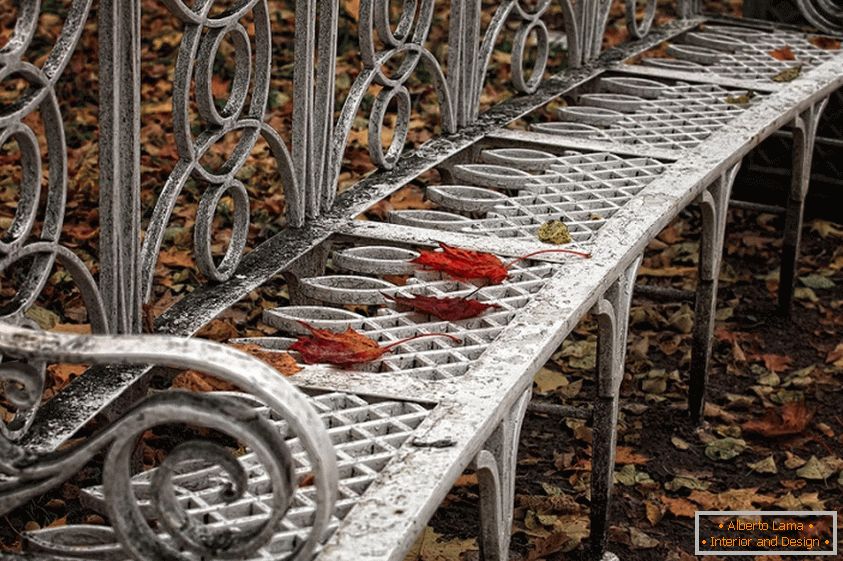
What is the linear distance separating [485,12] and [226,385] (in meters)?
4.50

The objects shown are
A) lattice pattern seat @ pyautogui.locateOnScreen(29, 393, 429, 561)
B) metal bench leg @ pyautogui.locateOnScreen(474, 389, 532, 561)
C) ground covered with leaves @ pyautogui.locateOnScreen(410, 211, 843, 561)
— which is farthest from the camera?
ground covered with leaves @ pyautogui.locateOnScreen(410, 211, 843, 561)

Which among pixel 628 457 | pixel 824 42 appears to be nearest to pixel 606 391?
pixel 628 457

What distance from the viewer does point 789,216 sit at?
173 inches

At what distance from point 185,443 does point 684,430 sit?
243cm

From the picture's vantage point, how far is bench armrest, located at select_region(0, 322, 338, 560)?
1.64 m

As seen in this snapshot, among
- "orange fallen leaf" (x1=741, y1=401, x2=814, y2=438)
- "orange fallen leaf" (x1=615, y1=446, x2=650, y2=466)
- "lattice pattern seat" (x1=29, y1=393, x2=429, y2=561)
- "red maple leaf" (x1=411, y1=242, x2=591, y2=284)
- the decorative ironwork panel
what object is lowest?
"orange fallen leaf" (x1=615, y1=446, x2=650, y2=466)

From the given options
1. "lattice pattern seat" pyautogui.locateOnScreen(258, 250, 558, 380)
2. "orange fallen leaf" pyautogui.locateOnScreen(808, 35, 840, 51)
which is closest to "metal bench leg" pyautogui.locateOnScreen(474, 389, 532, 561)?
"lattice pattern seat" pyautogui.locateOnScreen(258, 250, 558, 380)

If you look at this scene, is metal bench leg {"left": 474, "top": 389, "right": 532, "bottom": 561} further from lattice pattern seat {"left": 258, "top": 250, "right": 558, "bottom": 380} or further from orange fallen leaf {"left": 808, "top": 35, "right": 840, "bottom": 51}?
orange fallen leaf {"left": 808, "top": 35, "right": 840, "bottom": 51}

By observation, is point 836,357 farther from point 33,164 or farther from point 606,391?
point 33,164

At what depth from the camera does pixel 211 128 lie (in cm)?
274

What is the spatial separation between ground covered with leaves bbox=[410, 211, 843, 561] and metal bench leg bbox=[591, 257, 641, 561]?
159 mm

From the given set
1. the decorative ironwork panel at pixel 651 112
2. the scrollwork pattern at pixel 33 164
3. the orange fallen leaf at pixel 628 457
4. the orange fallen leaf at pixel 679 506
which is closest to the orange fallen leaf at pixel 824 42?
the decorative ironwork panel at pixel 651 112

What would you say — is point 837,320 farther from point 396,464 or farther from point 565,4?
point 396,464

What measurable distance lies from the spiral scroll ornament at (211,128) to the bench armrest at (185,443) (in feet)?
2.69
